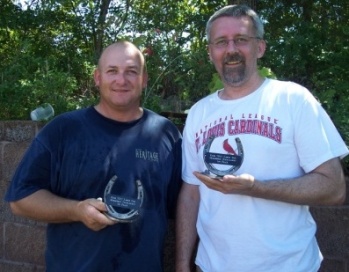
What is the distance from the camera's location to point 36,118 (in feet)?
16.2

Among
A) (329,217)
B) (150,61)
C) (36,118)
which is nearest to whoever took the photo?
(329,217)

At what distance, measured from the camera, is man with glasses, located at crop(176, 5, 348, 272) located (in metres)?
3.05

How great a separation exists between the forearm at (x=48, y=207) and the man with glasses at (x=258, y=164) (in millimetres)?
653

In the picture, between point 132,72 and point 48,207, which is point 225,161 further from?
point 48,207

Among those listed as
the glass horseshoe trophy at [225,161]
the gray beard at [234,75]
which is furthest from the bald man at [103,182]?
the gray beard at [234,75]

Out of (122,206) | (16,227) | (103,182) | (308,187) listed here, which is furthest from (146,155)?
(16,227)

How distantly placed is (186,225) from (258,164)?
2.15 ft

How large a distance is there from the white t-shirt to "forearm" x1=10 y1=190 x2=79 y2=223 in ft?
2.35

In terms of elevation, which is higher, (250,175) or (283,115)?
(283,115)

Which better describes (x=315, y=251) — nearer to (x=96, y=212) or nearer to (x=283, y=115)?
(x=283, y=115)

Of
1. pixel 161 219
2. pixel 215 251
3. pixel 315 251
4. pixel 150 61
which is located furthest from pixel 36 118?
pixel 315 251

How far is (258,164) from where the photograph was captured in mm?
3125

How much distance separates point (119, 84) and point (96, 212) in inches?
29.1

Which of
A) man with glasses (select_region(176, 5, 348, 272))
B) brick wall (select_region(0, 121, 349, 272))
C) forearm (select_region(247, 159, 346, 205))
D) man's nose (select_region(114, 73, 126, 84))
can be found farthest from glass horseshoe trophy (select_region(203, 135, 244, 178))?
brick wall (select_region(0, 121, 349, 272))
